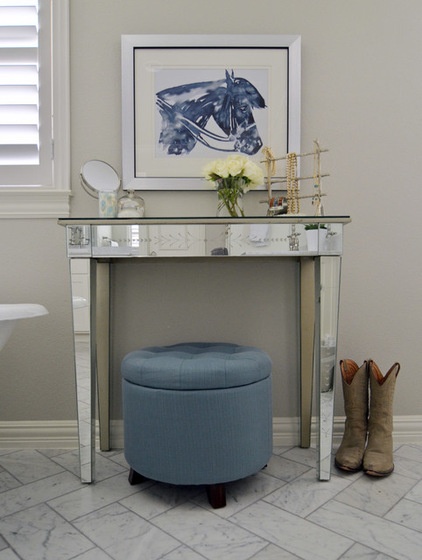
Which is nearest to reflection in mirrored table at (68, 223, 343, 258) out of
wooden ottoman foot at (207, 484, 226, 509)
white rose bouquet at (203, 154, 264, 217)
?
white rose bouquet at (203, 154, 264, 217)

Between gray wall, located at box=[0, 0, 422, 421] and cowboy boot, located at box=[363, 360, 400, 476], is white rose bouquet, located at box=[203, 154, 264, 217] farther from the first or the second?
cowboy boot, located at box=[363, 360, 400, 476]

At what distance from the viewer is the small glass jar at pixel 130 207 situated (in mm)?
1876

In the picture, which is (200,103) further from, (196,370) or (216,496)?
(216,496)

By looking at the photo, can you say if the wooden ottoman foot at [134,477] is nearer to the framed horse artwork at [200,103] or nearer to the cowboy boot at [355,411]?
the cowboy boot at [355,411]

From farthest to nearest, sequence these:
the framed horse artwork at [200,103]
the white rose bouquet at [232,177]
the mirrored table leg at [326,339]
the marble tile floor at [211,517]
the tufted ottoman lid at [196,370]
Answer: the framed horse artwork at [200,103]
the white rose bouquet at [232,177]
the mirrored table leg at [326,339]
the tufted ottoman lid at [196,370]
the marble tile floor at [211,517]

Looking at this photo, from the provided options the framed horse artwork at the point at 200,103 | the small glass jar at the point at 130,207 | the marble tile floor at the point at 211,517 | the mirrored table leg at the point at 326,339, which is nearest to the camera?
the marble tile floor at the point at 211,517

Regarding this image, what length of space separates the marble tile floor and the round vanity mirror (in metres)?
1.12

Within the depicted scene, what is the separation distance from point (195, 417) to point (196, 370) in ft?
0.49

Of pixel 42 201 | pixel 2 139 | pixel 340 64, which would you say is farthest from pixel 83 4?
Result: pixel 340 64

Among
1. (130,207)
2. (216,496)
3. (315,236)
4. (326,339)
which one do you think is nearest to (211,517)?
(216,496)

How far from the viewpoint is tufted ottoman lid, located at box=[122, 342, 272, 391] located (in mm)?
1484

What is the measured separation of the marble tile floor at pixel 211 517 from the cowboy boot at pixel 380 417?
8 cm

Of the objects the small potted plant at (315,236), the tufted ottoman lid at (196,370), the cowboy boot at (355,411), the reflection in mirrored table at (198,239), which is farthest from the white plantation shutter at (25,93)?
the cowboy boot at (355,411)

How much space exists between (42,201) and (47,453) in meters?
1.07
